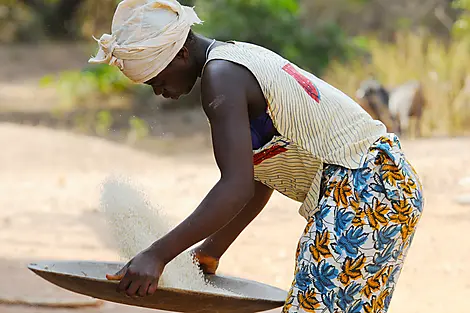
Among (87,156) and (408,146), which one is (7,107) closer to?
(87,156)

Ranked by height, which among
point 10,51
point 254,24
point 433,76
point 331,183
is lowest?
point 331,183

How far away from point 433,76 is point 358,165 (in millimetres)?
7857

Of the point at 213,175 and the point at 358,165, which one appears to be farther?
the point at 213,175

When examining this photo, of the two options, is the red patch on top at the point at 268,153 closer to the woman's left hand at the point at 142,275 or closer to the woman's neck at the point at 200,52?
the woman's neck at the point at 200,52

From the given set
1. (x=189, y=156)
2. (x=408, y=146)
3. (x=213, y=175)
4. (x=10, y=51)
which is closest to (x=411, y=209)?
(x=213, y=175)

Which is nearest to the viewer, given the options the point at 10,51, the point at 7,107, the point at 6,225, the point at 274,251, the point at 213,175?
the point at 274,251

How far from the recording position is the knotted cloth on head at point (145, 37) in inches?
84.8

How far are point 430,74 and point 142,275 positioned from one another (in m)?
8.31

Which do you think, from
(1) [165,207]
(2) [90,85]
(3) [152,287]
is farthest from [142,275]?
(2) [90,85]

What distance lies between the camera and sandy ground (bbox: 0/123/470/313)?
4.47m

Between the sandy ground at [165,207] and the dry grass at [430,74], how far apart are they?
929mm

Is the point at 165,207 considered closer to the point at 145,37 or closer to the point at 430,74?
the point at 145,37

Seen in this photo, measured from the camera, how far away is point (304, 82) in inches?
90.0

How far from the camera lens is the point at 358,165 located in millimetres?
2232
